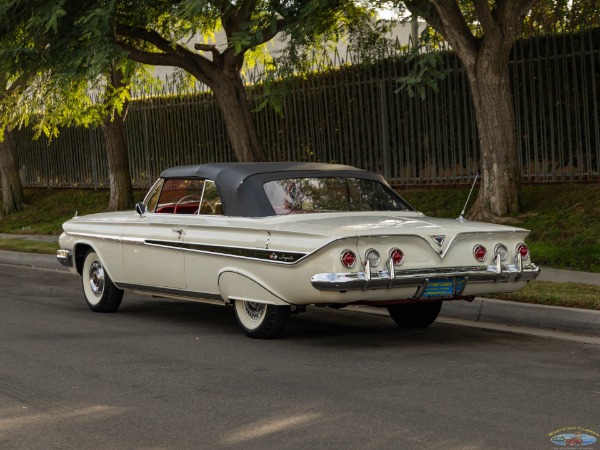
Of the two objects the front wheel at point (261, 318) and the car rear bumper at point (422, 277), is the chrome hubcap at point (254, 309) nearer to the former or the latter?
the front wheel at point (261, 318)

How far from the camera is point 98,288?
461 inches

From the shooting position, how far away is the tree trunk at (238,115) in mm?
18812

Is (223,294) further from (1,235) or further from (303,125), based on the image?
(1,235)

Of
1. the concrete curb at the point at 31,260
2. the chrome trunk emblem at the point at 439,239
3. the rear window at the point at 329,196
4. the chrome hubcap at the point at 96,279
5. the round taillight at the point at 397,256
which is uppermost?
the rear window at the point at 329,196

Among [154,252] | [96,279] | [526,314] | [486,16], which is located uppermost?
[486,16]

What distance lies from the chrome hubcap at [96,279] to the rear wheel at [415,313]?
3214mm

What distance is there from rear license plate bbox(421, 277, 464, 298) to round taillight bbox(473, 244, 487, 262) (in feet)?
0.86

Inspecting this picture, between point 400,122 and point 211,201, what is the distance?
34.9ft

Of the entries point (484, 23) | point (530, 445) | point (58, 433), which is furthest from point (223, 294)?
point (484, 23)

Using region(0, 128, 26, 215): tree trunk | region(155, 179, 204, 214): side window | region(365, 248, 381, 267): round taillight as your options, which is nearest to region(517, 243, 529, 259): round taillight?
region(365, 248, 381, 267): round taillight

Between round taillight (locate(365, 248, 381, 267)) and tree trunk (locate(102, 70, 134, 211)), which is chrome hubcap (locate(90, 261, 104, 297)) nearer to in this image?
round taillight (locate(365, 248, 381, 267))

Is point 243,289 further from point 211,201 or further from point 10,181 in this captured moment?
point 10,181

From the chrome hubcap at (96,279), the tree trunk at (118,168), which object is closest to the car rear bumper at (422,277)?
the chrome hubcap at (96,279)

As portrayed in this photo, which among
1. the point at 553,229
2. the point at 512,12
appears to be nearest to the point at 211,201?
the point at 553,229
